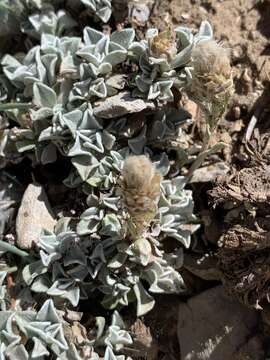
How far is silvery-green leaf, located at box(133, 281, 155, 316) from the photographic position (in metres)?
3.59

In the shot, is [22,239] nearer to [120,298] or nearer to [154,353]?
[120,298]

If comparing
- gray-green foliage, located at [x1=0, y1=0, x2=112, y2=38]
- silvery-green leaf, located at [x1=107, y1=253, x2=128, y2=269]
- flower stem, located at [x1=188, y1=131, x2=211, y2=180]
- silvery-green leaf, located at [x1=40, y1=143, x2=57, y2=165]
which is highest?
gray-green foliage, located at [x1=0, y1=0, x2=112, y2=38]

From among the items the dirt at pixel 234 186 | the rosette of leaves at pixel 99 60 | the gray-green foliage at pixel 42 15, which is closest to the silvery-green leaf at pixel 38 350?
the dirt at pixel 234 186

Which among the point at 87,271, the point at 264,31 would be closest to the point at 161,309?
the point at 87,271

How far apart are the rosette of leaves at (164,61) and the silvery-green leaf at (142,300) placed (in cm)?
109

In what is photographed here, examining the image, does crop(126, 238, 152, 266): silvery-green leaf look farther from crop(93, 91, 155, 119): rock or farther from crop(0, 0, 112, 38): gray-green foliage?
crop(0, 0, 112, 38): gray-green foliage

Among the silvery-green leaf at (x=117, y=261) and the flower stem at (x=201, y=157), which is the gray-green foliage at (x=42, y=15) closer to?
the flower stem at (x=201, y=157)

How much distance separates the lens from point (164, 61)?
3.55 m

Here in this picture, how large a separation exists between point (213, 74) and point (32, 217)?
1.37m

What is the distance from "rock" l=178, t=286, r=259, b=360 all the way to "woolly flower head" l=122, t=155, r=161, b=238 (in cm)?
98

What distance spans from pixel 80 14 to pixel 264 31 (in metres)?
1.21

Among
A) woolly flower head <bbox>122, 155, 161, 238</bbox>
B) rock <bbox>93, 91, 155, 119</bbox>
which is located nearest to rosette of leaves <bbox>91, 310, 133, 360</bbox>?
woolly flower head <bbox>122, 155, 161, 238</bbox>

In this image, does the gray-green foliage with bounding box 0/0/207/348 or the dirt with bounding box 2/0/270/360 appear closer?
the dirt with bounding box 2/0/270/360

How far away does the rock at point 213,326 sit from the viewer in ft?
11.7
